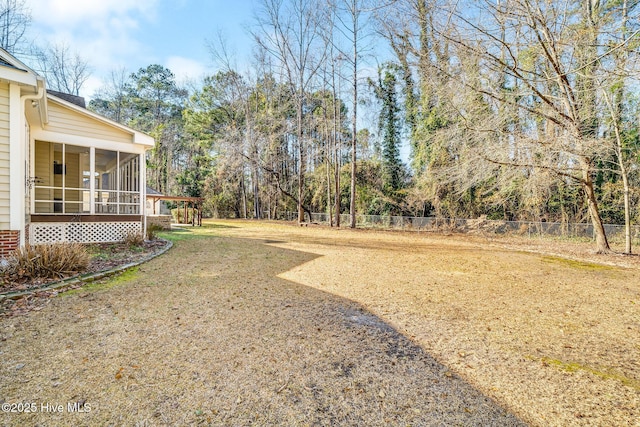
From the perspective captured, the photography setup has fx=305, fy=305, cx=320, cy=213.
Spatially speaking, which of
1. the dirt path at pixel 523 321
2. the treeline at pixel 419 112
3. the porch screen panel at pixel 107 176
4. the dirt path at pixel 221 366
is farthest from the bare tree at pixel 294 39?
the dirt path at pixel 221 366


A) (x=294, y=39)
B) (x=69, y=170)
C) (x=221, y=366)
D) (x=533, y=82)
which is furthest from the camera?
(x=294, y=39)

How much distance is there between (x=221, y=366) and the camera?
265 cm

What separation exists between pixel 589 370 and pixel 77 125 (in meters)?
11.3

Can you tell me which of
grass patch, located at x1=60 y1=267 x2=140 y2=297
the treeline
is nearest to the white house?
grass patch, located at x1=60 y1=267 x2=140 y2=297

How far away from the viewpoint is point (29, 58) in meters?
21.7

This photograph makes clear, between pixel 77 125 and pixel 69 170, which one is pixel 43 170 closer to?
pixel 69 170

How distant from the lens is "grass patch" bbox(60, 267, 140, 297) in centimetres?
470

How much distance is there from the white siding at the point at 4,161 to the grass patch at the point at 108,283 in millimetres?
2060

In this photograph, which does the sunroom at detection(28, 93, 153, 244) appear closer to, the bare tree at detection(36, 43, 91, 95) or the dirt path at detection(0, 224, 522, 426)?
the dirt path at detection(0, 224, 522, 426)

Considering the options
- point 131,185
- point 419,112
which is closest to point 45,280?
point 131,185

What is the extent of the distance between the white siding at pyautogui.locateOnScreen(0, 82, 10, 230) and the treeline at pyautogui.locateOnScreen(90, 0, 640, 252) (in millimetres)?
6738

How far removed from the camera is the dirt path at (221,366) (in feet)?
6.81

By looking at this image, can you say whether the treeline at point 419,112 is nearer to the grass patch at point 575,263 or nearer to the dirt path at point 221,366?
the grass patch at point 575,263

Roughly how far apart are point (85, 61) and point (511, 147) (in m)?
33.8
